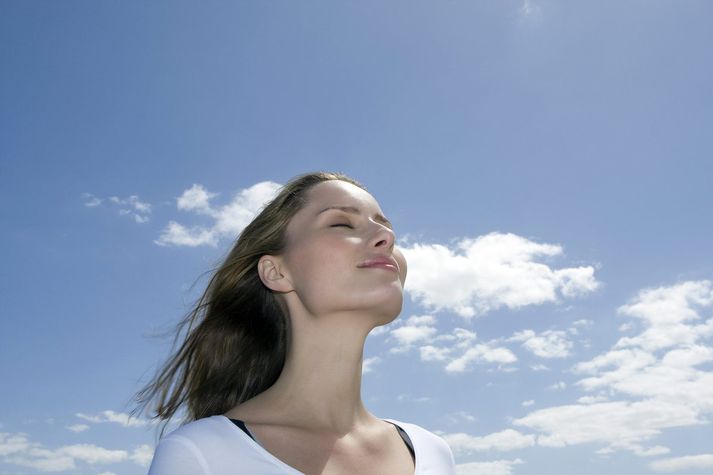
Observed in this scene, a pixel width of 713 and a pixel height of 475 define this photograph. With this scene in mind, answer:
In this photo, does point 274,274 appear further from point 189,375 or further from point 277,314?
point 189,375

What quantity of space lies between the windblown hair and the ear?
0.24 feet

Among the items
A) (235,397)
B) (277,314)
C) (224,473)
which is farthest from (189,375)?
(224,473)

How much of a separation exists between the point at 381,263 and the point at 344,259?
0.75 feet

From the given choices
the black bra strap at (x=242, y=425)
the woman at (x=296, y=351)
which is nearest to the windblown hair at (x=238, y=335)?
the woman at (x=296, y=351)

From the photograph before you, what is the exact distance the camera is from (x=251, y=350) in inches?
200

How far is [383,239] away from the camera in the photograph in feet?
14.3

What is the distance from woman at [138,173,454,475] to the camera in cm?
379

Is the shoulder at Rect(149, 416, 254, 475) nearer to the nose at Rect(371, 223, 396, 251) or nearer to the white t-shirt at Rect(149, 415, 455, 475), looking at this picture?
the white t-shirt at Rect(149, 415, 455, 475)

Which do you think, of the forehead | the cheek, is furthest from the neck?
the forehead

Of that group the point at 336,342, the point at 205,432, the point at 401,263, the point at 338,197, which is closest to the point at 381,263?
the point at 401,263

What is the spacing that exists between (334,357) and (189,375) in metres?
1.29

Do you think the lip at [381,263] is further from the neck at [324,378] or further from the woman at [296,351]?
the neck at [324,378]

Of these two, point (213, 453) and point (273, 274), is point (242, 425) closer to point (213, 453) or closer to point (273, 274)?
point (213, 453)

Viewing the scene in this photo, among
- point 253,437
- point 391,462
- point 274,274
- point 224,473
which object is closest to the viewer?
point 224,473
